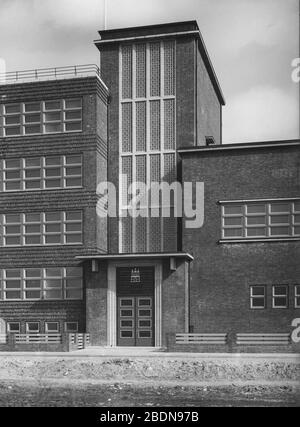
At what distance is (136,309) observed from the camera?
115ft

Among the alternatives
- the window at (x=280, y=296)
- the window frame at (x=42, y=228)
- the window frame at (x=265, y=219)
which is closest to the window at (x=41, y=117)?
the window frame at (x=42, y=228)

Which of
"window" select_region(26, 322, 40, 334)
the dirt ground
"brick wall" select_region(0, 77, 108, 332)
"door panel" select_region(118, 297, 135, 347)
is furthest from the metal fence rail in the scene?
"window" select_region(26, 322, 40, 334)

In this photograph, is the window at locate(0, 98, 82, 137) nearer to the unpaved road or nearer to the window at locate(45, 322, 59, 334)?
the window at locate(45, 322, 59, 334)

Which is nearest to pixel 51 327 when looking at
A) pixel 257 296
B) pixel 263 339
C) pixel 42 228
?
pixel 42 228

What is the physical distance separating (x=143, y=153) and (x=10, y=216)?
24.5 feet

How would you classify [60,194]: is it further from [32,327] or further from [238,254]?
[238,254]

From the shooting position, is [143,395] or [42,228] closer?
[143,395]

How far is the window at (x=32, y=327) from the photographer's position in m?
36.5

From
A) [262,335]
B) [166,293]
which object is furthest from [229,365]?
[166,293]

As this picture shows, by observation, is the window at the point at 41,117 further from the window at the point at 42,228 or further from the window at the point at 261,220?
the window at the point at 261,220

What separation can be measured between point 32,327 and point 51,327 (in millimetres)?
1033

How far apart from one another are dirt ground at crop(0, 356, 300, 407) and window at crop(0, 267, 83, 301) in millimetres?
7057

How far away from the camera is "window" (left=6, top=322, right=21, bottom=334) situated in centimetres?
3681

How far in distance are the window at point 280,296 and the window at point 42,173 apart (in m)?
10.8
